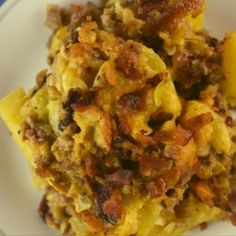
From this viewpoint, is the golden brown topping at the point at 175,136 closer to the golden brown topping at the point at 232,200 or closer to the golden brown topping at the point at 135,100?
the golden brown topping at the point at 135,100

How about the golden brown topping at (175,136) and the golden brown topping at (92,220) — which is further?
the golden brown topping at (92,220)

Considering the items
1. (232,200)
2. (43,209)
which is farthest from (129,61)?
(43,209)

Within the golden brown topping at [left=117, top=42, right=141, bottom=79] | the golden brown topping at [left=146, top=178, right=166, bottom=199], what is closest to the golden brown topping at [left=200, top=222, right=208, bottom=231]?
the golden brown topping at [left=146, top=178, right=166, bottom=199]

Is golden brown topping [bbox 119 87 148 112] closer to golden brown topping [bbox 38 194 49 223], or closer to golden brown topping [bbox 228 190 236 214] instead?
golden brown topping [bbox 228 190 236 214]

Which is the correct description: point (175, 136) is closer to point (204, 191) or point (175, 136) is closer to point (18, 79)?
point (204, 191)

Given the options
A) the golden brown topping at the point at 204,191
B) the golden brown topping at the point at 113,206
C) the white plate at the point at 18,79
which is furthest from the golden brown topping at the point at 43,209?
the golden brown topping at the point at 204,191

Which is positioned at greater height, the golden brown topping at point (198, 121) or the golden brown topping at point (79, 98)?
the golden brown topping at point (79, 98)

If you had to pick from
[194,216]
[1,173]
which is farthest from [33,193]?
[194,216]
